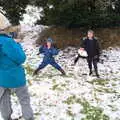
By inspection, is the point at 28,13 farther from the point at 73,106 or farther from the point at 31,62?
the point at 73,106

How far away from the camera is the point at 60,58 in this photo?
50.3 ft

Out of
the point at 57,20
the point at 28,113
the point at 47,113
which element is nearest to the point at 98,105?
the point at 47,113

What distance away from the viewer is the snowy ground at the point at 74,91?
9.04m

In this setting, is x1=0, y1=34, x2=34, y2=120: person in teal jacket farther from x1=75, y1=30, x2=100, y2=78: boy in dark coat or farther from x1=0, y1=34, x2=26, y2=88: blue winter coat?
x1=75, y1=30, x2=100, y2=78: boy in dark coat

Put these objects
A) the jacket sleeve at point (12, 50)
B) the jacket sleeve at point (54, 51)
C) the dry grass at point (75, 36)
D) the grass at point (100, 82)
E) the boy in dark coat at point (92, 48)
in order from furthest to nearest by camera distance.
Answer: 1. the dry grass at point (75, 36)
2. the boy in dark coat at point (92, 48)
3. the jacket sleeve at point (54, 51)
4. the grass at point (100, 82)
5. the jacket sleeve at point (12, 50)

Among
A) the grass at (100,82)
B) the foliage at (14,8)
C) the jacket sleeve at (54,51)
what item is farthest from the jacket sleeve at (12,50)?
the foliage at (14,8)

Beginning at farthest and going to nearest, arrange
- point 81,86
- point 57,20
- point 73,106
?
point 57,20 → point 81,86 → point 73,106

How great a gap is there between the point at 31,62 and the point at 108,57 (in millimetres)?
2799

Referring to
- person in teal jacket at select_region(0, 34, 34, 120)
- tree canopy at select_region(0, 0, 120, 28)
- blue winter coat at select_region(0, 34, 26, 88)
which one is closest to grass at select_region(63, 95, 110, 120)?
person in teal jacket at select_region(0, 34, 34, 120)

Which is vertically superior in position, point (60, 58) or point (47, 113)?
point (60, 58)

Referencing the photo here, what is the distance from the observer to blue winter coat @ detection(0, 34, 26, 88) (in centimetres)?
654

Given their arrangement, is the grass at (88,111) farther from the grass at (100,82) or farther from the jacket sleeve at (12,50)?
the jacket sleeve at (12,50)

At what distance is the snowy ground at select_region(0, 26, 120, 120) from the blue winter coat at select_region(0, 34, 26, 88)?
209 cm

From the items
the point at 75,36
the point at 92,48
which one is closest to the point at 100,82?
the point at 92,48
